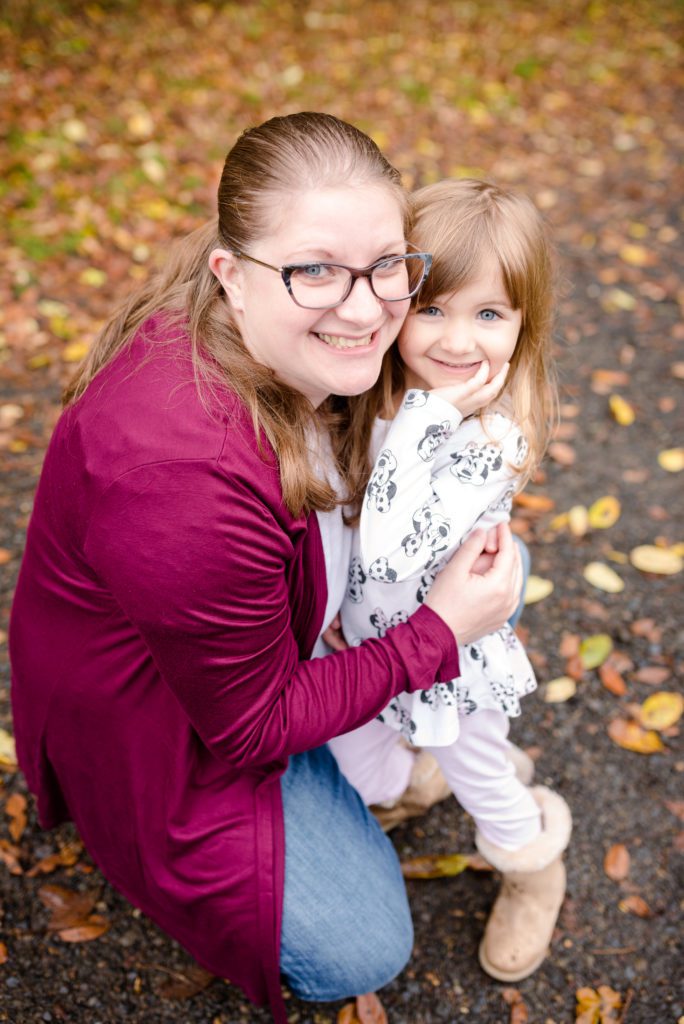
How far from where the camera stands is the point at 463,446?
192 centimetres

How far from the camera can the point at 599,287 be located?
4.94 m

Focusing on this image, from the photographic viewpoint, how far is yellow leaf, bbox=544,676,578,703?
291 centimetres

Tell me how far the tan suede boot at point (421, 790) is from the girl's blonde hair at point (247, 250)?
1111 millimetres

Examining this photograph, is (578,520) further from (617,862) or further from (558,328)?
(558,328)

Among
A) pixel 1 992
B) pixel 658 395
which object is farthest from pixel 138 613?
pixel 658 395

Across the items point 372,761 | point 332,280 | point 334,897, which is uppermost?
point 332,280

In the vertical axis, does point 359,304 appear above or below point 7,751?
above

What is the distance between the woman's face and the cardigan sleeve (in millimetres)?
290

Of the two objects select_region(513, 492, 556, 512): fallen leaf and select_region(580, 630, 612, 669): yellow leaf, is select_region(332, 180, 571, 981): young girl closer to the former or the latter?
select_region(580, 630, 612, 669): yellow leaf

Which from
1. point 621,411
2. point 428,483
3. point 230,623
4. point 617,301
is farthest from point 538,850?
point 617,301

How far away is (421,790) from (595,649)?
907 mm

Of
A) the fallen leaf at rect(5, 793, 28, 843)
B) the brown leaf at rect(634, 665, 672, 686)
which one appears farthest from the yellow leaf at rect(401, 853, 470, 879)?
the fallen leaf at rect(5, 793, 28, 843)

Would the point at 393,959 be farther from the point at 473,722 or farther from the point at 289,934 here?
the point at 473,722

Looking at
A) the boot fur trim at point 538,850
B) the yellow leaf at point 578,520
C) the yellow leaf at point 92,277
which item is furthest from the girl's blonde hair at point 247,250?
the yellow leaf at point 92,277
